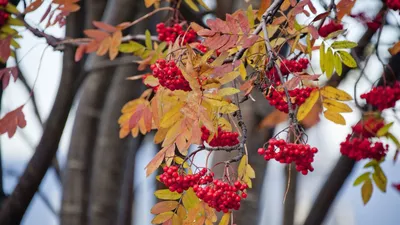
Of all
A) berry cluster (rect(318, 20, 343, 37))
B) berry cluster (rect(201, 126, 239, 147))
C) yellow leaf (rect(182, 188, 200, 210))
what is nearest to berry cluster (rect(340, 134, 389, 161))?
berry cluster (rect(318, 20, 343, 37))

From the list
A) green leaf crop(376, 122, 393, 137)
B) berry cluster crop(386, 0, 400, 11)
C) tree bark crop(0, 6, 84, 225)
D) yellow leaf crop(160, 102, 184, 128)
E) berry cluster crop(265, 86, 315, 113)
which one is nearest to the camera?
yellow leaf crop(160, 102, 184, 128)

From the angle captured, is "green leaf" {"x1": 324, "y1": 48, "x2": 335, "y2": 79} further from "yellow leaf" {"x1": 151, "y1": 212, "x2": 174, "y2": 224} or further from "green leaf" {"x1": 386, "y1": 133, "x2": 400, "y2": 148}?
"green leaf" {"x1": 386, "y1": 133, "x2": 400, "y2": 148}

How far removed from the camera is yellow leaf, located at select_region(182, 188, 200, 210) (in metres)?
1.52

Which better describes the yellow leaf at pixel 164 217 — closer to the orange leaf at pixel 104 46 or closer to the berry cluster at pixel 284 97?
the berry cluster at pixel 284 97

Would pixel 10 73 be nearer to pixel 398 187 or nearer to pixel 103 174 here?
pixel 103 174

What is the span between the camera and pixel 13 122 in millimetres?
2100

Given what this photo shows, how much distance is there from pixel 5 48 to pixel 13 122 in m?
0.28

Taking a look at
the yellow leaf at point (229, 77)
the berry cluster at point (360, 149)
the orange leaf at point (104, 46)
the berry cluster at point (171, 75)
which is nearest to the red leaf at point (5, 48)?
the orange leaf at point (104, 46)

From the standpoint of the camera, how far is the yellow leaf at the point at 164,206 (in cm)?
148

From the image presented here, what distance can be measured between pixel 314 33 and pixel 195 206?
0.54 metres

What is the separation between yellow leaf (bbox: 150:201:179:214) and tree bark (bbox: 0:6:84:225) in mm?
1160

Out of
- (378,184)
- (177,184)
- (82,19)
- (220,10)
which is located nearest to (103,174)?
(82,19)

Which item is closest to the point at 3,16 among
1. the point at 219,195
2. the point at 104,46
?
the point at 104,46

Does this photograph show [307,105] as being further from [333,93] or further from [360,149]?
[360,149]
